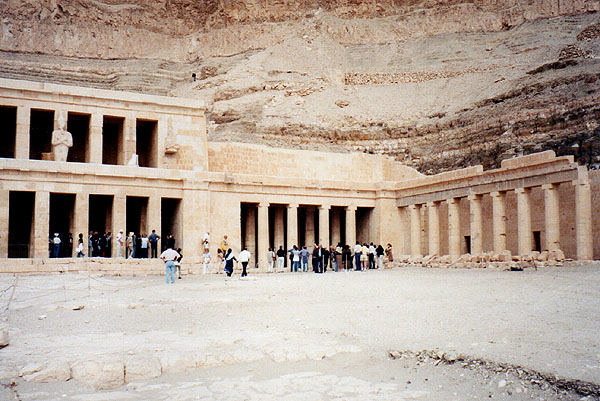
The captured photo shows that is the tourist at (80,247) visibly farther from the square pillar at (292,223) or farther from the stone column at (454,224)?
the stone column at (454,224)

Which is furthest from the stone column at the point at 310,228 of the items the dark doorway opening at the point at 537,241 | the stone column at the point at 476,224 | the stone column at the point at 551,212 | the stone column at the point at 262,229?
the stone column at the point at 551,212

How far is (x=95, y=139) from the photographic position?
34250 millimetres

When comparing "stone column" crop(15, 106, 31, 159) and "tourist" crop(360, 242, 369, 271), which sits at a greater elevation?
"stone column" crop(15, 106, 31, 159)

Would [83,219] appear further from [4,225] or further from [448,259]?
[448,259]

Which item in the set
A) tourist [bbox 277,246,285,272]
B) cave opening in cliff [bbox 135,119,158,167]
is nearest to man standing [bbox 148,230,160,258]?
tourist [bbox 277,246,285,272]

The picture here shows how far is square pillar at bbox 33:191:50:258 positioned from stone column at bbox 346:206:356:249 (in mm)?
15551

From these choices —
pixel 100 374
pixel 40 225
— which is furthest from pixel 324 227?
pixel 100 374

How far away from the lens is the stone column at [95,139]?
34.2 meters

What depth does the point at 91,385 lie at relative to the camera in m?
9.72

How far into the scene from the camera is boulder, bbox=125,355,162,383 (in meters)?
9.99

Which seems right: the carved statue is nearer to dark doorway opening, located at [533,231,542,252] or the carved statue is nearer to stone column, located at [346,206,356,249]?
stone column, located at [346,206,356,249]

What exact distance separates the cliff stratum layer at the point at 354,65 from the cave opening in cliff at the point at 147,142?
20.9m

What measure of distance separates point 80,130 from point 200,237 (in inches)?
455

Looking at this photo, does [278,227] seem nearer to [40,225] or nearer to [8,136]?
[40,225]
